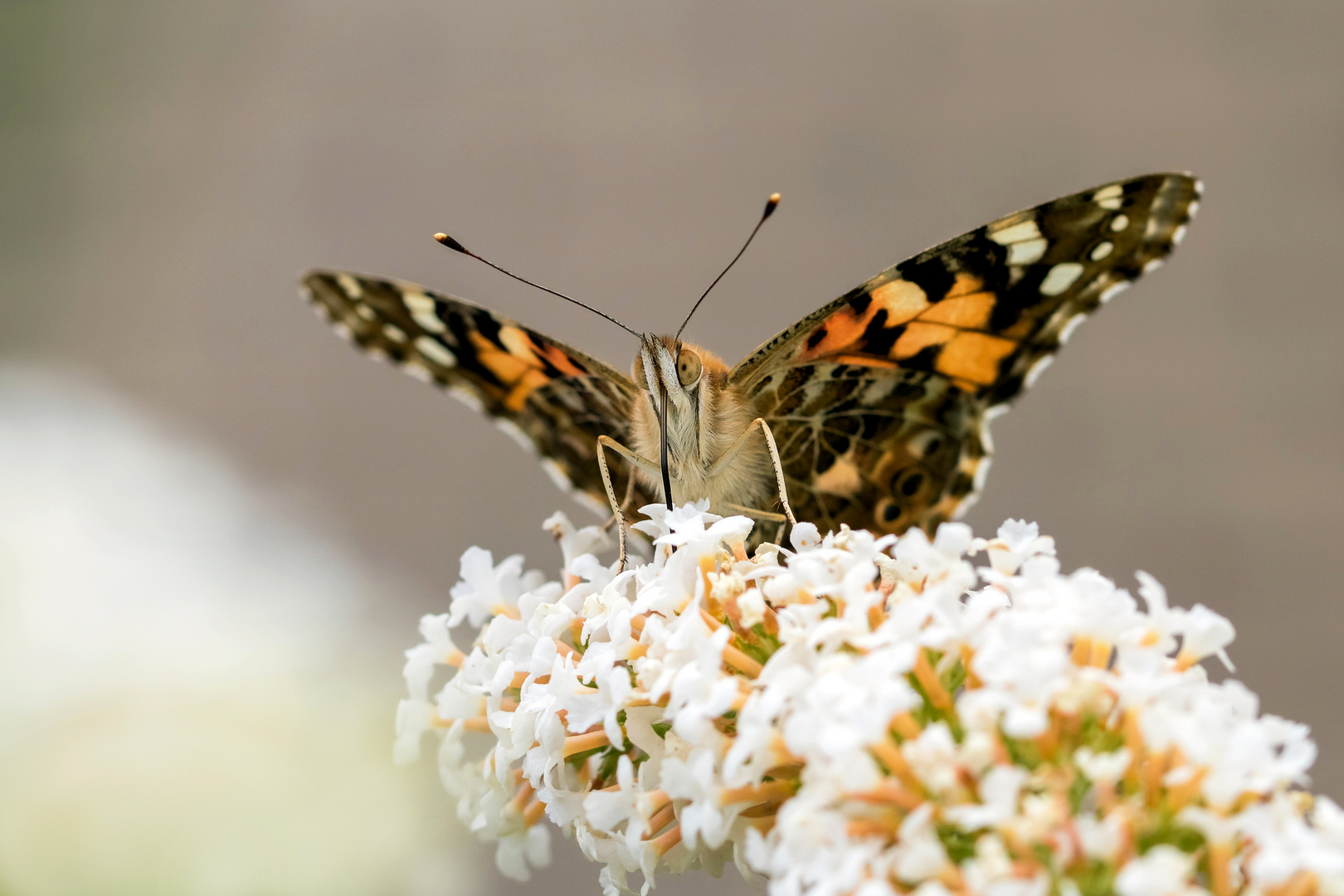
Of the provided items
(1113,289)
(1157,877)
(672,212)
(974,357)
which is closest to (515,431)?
(974,357)

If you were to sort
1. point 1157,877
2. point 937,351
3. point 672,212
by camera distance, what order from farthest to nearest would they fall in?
1. point 672,212
2. point 937,351
3. point 1157,877

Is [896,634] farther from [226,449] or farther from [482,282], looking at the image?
[226,449]

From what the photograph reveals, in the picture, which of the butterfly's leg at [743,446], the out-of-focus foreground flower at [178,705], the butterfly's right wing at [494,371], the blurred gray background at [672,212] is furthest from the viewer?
the blurred gray background at [672,212]

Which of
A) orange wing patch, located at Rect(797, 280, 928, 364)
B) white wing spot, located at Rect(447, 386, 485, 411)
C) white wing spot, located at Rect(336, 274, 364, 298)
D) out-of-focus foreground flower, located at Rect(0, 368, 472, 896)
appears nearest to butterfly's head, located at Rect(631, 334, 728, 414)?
orange wing patch, located at Rect(797, 280, 928, 364)

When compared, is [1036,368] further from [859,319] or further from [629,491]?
[629,491]

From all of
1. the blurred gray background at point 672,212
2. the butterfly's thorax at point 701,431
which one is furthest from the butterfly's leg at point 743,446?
the blurred gray background at point 672,212

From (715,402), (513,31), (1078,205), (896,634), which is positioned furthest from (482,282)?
(896,634)

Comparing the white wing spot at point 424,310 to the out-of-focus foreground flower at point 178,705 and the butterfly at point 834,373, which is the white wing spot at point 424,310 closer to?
the butterfly at point 834,373
